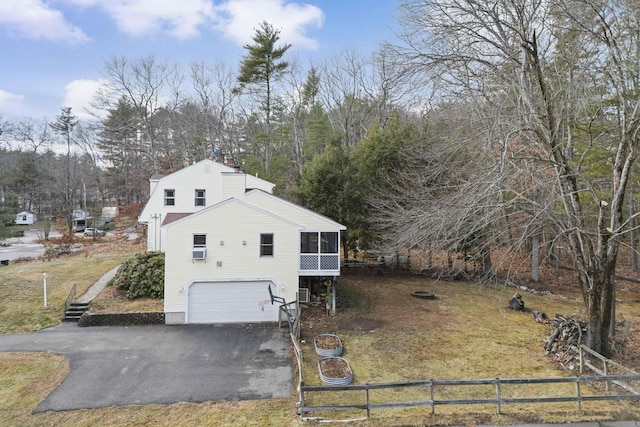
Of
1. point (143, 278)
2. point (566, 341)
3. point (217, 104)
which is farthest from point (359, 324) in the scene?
point (217, 104)

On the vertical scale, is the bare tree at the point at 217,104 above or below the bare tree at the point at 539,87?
above

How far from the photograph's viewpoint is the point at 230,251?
14891 mm

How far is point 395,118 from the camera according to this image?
22.8m

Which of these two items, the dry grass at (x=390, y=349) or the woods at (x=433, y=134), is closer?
the dry grass at (x=390, y=349)

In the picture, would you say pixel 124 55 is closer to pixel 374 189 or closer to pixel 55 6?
pixel 55 6

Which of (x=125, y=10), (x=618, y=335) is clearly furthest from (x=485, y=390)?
(x=125, y=10)

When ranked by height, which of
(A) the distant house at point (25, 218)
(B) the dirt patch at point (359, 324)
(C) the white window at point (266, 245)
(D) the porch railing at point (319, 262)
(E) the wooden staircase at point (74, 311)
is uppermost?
(A) the distant house at point (25, 218)

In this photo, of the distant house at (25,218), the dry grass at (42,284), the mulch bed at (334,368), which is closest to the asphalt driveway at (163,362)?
the mulch bed at (334,368)

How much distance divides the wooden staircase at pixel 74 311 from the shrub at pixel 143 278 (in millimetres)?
1652

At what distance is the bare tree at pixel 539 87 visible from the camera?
8898 millimetres

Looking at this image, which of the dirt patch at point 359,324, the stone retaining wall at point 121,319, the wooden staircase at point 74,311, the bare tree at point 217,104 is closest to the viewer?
the dirt patch at point 359,324

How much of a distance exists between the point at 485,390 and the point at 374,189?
13.5 m

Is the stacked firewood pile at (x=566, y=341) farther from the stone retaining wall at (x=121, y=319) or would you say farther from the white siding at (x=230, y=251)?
the stone retaining wall at (x=121, y=319)

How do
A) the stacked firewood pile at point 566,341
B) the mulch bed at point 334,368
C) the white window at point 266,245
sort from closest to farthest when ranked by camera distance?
1. the mulch bed at point 334,368
2. the stacked firewood pile at point 566,341
3. the white window at point 266,245
